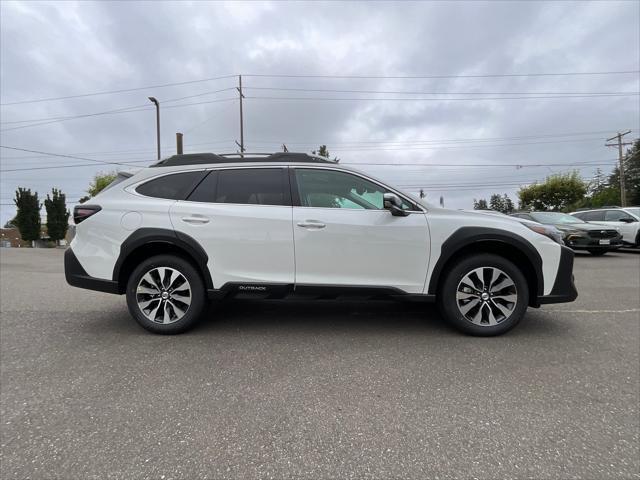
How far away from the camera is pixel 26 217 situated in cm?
3844

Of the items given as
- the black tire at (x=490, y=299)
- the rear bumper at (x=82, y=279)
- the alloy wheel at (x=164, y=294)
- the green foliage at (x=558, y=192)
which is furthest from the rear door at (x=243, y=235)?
the green foliage at (x=558, y=192)

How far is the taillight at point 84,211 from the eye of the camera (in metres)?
3.57

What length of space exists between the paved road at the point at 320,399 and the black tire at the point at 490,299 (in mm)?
119

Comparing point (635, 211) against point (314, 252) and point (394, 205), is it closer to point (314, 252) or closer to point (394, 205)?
point (394, 205)

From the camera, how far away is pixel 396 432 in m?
2.00

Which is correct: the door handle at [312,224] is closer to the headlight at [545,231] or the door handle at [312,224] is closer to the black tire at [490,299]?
the black tire at [490,299]

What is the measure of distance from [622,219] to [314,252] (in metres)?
14.0

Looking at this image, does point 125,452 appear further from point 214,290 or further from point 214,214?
point 214,214

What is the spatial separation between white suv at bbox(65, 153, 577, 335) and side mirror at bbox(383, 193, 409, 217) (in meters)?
0.01

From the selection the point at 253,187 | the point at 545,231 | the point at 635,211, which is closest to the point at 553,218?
the point at 635,211

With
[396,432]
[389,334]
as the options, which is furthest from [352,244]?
[396,432]

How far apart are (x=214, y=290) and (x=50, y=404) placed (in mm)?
1491

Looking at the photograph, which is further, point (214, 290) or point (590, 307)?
point (590, 307)

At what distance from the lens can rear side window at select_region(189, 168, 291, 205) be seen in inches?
140
